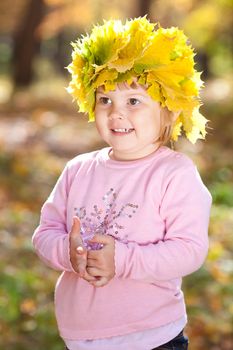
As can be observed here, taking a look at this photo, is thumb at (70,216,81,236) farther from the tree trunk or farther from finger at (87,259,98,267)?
the tree trunk

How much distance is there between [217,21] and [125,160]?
62.9 feet

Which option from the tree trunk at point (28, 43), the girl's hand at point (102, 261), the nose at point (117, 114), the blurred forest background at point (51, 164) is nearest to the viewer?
the girl's hand at point (102, 261)

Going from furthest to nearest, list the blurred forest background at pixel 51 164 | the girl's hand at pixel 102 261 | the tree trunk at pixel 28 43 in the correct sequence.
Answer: the tree trunk at pixel 28 43
the blurred forest background at pixel 51 164
the girl's hand at pixel 102 261

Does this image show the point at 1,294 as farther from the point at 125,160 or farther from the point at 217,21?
the point at 217,21

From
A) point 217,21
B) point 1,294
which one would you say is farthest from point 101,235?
point 217,21

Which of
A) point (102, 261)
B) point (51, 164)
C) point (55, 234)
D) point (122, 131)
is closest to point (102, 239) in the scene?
point (102, 261)

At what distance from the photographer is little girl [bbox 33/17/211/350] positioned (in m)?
2.89

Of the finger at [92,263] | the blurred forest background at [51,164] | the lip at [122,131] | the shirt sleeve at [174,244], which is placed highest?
the lip at [122,131]

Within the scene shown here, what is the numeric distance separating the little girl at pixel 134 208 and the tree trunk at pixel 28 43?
21.5 metres

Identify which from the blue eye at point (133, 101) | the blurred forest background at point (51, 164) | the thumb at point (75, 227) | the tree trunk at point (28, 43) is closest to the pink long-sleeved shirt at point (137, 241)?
the thumb at point (75, 227)

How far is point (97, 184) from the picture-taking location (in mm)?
3109

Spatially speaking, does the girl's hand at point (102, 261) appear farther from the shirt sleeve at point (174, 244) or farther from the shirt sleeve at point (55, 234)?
the shirt sleeve at point (55, 234)

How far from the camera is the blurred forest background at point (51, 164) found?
20.1 ft

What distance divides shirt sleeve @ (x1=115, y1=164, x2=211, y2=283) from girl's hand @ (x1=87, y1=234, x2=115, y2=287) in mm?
24
